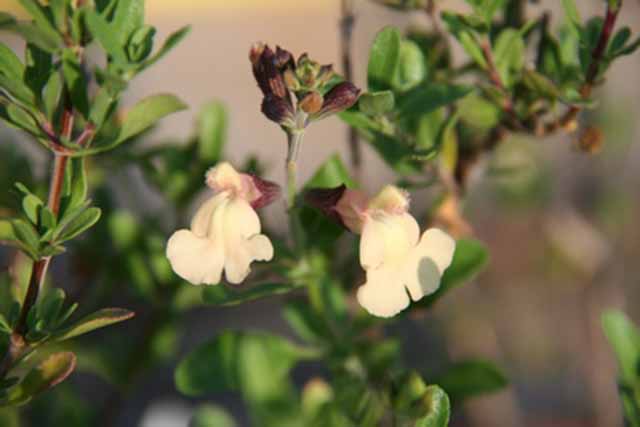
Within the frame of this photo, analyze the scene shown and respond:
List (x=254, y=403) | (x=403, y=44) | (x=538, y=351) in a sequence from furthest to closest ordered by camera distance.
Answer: (x=538, y=351)
(x=254, y=403)
(x=403, y=44)

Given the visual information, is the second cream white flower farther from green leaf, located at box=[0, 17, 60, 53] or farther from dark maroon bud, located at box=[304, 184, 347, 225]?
green leaf, located at box=[0, 17, 60, 53]

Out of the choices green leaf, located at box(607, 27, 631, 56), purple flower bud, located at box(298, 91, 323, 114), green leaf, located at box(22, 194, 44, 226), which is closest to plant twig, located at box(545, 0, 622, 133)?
green leaf, located at box(607, 27, 631, 56)

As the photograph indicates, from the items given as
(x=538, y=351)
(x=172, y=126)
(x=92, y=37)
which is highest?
(x=92, y=37)

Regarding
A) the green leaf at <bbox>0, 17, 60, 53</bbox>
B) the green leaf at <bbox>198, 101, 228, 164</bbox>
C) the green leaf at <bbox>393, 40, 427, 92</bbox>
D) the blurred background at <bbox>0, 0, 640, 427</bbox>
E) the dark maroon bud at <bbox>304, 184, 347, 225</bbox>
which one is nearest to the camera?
the green leaf at <bbox>0, 17, 60, 53</bbox>

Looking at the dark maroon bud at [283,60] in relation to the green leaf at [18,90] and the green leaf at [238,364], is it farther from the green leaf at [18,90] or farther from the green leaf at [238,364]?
the green leaf at [238,364]

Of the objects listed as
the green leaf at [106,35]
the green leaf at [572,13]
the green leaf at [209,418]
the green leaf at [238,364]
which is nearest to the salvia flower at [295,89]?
the green leaf at [106,35]

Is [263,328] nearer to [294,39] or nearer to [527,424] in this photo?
[527,424]

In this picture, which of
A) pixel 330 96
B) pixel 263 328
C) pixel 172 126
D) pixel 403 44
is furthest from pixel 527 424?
pixel 172 126

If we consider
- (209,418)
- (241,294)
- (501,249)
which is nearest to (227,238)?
(241,294)
